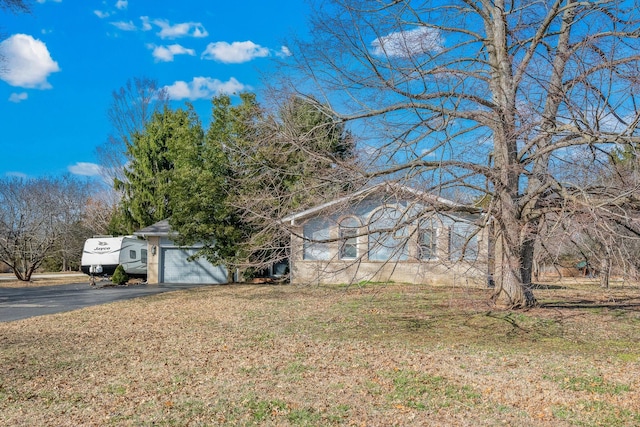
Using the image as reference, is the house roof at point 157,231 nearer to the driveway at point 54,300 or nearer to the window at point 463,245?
the driveway at point 54,300

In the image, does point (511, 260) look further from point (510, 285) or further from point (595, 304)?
point (595, 304)

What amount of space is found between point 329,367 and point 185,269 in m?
19.6

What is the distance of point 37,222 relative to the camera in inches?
1291

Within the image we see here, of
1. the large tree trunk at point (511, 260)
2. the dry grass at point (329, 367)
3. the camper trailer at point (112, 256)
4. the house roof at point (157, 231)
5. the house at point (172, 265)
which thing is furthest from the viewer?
the camper trailer at point (112, 256)

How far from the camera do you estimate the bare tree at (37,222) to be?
30.2 metres

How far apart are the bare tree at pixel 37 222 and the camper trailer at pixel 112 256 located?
455 cm

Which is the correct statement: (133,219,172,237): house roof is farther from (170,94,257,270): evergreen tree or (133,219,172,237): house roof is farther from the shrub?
(170,94,257,270): evergreen tree

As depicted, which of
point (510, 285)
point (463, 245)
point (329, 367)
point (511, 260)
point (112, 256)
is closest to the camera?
point (329, 367)

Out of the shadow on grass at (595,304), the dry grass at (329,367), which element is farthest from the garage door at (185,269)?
the shadow on grass at (595,304)

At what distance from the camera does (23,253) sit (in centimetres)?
3025

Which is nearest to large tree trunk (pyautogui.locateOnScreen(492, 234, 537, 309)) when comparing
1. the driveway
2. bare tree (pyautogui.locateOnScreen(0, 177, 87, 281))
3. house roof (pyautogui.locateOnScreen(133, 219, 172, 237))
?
the driveway

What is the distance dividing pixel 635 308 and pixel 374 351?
335 inches

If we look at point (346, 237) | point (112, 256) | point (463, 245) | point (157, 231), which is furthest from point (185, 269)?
point (463, 245)

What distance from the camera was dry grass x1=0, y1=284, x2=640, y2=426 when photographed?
5418mm
